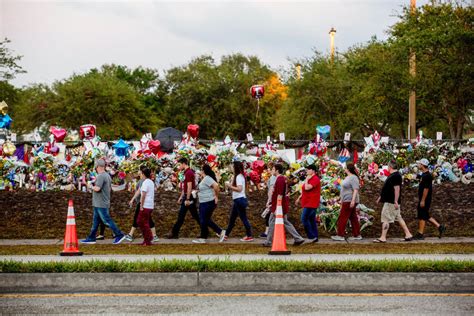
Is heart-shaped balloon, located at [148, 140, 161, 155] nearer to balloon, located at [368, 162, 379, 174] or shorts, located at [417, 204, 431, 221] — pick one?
balloon, located at [368, 162, 379, 174]

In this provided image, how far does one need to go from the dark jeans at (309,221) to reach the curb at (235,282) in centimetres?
498

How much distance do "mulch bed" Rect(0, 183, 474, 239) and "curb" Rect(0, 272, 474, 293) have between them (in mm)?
6629

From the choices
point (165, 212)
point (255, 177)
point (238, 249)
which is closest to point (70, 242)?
point (238, 249)

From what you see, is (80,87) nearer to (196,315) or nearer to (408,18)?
(408,18)

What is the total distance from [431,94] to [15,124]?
126ft

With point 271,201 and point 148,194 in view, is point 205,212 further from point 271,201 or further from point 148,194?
point 271,201

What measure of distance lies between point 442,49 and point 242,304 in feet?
75.3

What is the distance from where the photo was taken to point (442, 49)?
29.2m

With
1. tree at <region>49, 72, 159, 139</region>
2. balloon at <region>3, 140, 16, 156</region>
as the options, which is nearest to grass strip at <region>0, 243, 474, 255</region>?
balloon at <region>3, 140, 16, 156</region>

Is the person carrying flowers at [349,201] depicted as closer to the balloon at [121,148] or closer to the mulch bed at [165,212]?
the mulch bed at [165,212]

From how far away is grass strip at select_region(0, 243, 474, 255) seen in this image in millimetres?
13086

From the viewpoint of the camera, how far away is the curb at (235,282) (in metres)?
9.48

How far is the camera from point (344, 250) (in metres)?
13.3

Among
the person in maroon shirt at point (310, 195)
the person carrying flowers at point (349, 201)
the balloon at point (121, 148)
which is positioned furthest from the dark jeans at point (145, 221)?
the balloon at point (121, 148)
